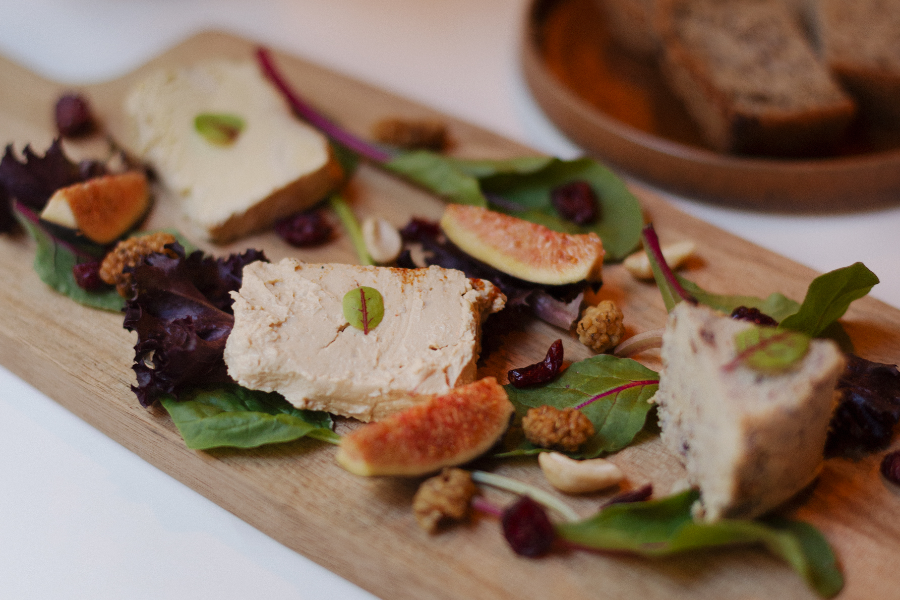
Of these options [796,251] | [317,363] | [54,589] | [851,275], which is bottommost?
[54,589]

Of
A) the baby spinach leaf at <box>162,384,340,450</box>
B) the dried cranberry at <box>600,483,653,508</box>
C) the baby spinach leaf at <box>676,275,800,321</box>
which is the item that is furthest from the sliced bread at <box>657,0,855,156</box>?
the baby spinach leaf at <box>162,384,340,450</box>

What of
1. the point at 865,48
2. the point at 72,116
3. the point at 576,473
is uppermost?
the point at 865,48

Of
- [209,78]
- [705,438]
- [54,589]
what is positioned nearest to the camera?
[705,438]

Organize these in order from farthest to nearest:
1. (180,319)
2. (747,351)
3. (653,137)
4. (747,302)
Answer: (653,137)
(747,302)
(180,319)
(747,351)

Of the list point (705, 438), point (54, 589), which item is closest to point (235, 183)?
point (54, 589)

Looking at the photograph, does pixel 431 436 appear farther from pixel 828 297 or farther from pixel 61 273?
pixel 61 273

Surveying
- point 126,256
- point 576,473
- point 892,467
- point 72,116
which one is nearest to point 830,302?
point 892,467

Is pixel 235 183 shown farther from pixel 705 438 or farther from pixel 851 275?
pixel 851 275
